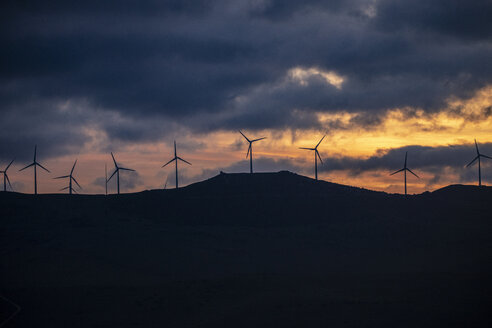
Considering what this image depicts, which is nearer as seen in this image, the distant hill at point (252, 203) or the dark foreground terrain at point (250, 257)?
the dark foreground terrain at point (250, 257)

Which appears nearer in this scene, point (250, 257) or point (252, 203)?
point (250, 257)

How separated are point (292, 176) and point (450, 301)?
2564 inches

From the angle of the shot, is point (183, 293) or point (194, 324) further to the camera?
point (183, 293)

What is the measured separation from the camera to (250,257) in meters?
75.1

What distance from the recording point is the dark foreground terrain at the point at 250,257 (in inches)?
1902

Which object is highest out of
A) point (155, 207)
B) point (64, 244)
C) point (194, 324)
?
point (155, 207)

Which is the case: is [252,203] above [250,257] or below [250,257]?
above

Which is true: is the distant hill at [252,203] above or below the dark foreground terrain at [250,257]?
above

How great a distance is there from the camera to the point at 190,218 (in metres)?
95.4

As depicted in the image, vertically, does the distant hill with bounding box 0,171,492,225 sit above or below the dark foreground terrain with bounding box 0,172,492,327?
above

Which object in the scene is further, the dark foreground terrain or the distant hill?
the distant hill

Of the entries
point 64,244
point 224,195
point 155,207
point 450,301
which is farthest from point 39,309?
point 224,195

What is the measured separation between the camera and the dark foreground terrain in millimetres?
48312

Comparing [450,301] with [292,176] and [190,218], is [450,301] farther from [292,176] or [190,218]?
[292,176]
